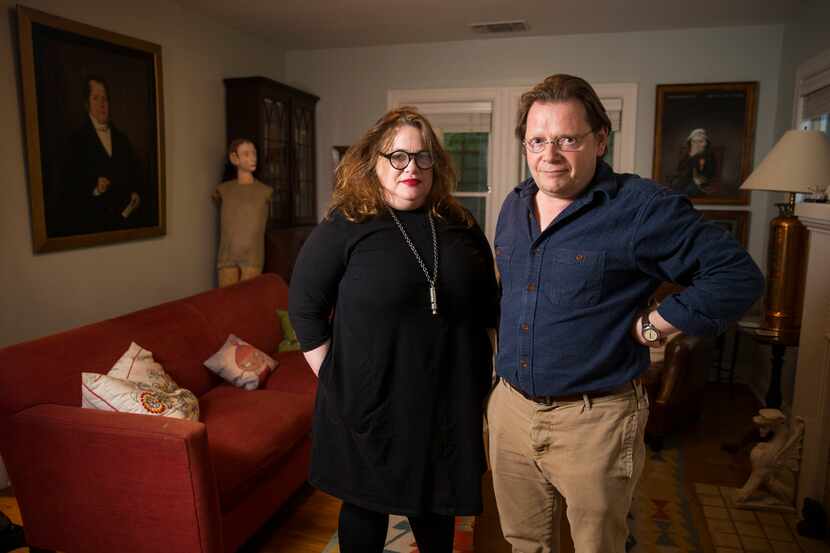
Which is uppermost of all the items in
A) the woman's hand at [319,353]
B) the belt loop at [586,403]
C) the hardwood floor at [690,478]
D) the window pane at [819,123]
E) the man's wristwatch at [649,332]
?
the window pane at [819,123]

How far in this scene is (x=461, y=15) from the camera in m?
3.94

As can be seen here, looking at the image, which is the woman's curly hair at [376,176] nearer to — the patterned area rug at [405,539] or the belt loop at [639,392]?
the belt loop at [639,392]

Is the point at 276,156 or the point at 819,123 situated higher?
the point at 819,123

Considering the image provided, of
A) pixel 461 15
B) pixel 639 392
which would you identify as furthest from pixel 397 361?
pixel 461 15

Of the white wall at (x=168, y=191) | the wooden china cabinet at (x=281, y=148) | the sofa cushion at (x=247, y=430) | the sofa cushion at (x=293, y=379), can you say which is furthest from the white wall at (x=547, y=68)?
the sofa cushion at (x=247, y=430)

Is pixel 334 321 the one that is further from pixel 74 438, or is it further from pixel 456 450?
pixel 74 438

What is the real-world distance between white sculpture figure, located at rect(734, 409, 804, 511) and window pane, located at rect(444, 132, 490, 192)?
9.37ft

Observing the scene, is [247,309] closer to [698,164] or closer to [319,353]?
[319,353]

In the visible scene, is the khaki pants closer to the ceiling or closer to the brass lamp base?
the brass lamp base

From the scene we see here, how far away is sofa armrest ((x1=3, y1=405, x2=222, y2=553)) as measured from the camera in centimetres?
180

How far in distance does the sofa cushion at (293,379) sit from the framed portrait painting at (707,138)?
3.00 meters

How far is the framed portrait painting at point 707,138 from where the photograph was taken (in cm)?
430

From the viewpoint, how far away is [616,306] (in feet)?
4.17

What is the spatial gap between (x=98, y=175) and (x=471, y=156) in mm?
2781
